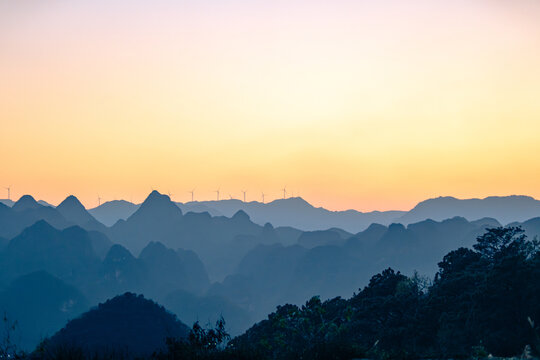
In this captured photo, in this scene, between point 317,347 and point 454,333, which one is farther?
point 454,333

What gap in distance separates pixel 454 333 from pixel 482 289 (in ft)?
11.9

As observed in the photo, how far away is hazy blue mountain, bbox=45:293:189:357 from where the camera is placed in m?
124

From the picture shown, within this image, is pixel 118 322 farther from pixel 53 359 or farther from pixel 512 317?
pixel 53 359

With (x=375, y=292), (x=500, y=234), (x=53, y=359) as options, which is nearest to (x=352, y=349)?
(x=53, y=359)

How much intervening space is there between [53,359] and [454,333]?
28.8m

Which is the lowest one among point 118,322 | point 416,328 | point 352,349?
point 118,322

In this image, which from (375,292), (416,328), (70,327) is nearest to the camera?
(416,328)

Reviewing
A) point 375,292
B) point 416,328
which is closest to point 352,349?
point 416,328

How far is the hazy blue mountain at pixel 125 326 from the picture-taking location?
12388cm

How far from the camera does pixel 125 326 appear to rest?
133m

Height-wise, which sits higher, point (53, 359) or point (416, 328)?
point (53, 359)

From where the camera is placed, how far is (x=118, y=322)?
134 meters

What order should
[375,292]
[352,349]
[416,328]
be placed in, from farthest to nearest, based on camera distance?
[375,292]
[416,328]
[352,349]

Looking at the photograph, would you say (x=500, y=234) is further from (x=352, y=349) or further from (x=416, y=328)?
(x=352, y=349)
